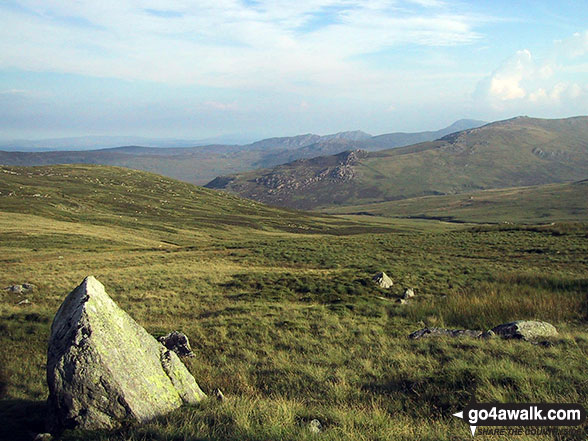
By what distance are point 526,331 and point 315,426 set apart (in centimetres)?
839

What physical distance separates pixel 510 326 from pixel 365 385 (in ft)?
19.8

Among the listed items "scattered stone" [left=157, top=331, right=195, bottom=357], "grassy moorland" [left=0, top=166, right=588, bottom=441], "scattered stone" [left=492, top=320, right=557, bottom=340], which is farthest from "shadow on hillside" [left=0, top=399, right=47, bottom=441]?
"scattered stone" [left=492, top=320, right=557, bottom=340]

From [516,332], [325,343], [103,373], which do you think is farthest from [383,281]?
[103,373]

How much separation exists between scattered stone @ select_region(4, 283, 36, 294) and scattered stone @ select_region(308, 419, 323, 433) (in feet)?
77.5

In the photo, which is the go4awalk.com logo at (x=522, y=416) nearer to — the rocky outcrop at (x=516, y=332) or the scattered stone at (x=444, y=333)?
the rocky outcrop at (x=516, y=332)

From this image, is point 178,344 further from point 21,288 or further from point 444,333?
point 21,288

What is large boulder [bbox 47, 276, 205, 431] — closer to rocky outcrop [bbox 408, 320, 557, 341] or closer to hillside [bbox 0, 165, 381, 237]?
rocky outcrop [bbox 408, 320, 557, 341]

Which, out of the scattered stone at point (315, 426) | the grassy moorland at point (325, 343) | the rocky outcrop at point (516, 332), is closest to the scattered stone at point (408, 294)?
the grassy moorland at point (325, 343)

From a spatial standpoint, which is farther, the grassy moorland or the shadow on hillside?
the shadow on hillside

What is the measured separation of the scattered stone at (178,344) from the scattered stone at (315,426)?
21.7ft

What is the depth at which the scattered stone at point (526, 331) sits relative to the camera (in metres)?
10.9

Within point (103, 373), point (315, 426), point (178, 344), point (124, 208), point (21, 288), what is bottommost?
point (124, 208)

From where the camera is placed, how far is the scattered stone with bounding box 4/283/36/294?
22442 millimetres

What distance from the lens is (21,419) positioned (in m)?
7.12
